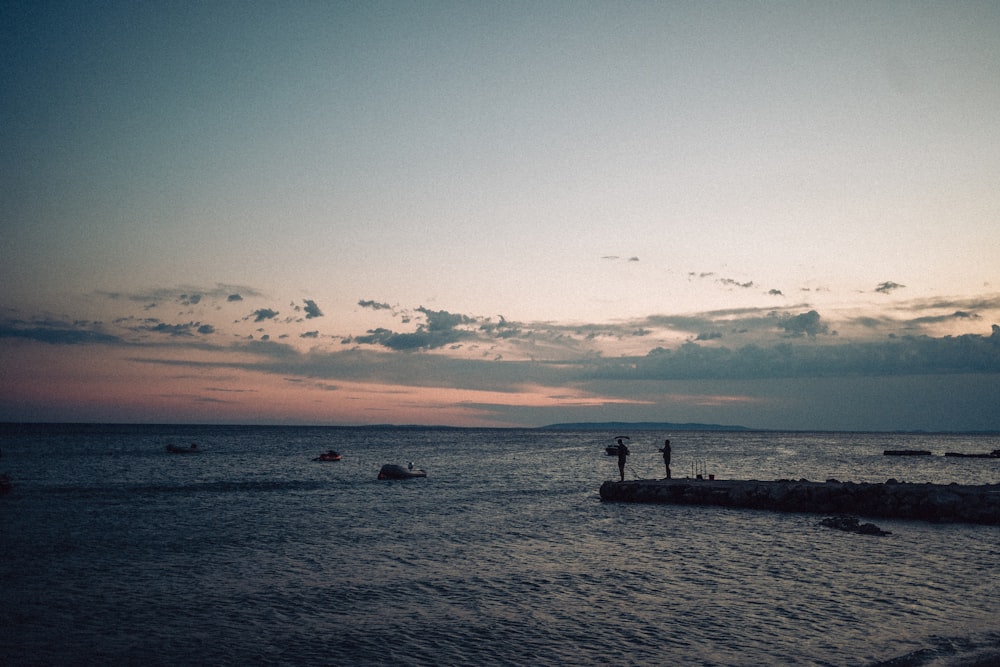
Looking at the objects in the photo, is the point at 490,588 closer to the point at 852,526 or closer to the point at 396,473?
the point at 852,526

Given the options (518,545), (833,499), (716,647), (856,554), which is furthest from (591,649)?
(833,499)

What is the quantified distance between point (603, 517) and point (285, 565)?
17556mm

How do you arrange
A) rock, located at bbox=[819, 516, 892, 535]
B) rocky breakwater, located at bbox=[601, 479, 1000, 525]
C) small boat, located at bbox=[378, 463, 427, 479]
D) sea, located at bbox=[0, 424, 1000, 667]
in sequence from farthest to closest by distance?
small boat, located at bbox=[378, 463, 427, 479] → rocky breakwater, located at bbox=[601, 479, 1000, 525] → rock, located at bbox=[819, 516, 892, 535] → sea, located at bbox=[0, 424, 1000, 667]

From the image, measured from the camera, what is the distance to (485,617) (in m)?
15.8

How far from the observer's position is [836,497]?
115ft

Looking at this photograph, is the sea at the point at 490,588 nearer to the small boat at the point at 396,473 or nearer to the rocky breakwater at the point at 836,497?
the rocky breakwater at the point at 836,497

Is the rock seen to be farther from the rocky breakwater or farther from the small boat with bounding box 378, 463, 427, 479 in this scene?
the small boat with bounding box 378, 463, 427, 479

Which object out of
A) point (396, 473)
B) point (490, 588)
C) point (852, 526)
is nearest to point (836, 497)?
point (852, 526)

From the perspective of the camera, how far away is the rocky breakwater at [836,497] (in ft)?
103

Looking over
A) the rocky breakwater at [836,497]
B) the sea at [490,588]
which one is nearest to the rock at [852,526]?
the sea at [490,588]

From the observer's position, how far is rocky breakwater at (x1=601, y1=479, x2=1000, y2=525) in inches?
1235

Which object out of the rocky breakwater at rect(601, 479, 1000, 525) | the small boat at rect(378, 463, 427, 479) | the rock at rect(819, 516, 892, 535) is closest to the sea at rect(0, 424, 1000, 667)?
the rock at rect(819, 516, 892, 535)

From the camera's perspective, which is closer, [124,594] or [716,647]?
Result: [716,647]

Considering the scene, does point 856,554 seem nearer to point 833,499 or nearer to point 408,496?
point 833,499
